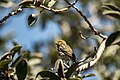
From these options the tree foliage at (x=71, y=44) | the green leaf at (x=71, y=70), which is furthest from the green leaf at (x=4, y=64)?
the green leaf at (x=71, y=70)

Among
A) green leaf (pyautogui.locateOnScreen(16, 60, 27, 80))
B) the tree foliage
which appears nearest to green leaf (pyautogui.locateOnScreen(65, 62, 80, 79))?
the tree foliage

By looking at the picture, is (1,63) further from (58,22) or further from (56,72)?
(58,22)

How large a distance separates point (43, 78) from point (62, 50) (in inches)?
6.5

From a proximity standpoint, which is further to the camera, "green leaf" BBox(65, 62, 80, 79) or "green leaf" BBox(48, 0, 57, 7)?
"green leaf" BBox(48, 0, 57, 7)

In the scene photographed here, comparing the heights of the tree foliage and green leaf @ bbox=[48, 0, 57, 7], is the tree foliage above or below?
below

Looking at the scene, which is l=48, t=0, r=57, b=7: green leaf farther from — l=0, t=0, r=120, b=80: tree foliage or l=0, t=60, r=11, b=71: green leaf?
l=0, t=60, r=11, b=71: green leaf

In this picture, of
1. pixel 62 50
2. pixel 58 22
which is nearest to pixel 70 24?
pixel 58 22

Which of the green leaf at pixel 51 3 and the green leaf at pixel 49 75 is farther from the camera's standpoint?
the green leaf at pixel 51 3

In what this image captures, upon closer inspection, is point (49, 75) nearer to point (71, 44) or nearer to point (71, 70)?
point (71, 70)

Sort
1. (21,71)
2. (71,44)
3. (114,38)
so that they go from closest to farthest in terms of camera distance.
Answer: (114,38), (21,71), (71,44)

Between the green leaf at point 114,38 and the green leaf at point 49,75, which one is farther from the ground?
the green leaf at point 114,38

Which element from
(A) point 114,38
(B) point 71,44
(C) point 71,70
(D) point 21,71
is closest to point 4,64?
(D) point 21,71

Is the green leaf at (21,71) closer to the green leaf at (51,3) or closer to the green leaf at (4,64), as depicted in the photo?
the green leaf at (4,64)

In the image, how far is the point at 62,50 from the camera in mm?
1432
